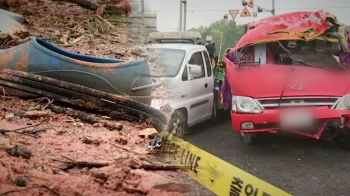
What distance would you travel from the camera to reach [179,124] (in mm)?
1509

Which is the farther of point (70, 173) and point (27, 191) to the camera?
point (70, 173)

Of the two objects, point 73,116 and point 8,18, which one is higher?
point 8,18

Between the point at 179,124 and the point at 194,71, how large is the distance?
16 centimetres

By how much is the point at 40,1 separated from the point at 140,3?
1211mm

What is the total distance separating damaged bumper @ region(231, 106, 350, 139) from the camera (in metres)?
1.32

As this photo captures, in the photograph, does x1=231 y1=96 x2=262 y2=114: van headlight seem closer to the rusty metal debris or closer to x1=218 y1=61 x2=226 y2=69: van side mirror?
x1=218 y1=61 x2=226 y2=69: van side mirror

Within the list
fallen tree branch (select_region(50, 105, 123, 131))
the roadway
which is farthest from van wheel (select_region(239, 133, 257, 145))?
fallen tree branch (select_region(50, 105, 123, 131))

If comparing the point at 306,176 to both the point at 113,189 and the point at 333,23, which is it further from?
the point at 113,189

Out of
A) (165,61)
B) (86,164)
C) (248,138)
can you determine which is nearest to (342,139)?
(248,138)

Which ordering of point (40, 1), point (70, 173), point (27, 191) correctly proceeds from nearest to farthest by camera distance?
1. point (27, 191)
2. point (70, 173)
3. point (40, 1)

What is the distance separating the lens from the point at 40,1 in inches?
110

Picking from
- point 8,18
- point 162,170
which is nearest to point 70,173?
point 162,170

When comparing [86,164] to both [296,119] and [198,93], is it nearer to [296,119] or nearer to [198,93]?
[198,93]

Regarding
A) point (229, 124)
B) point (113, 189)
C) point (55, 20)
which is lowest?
point (113, 189)
